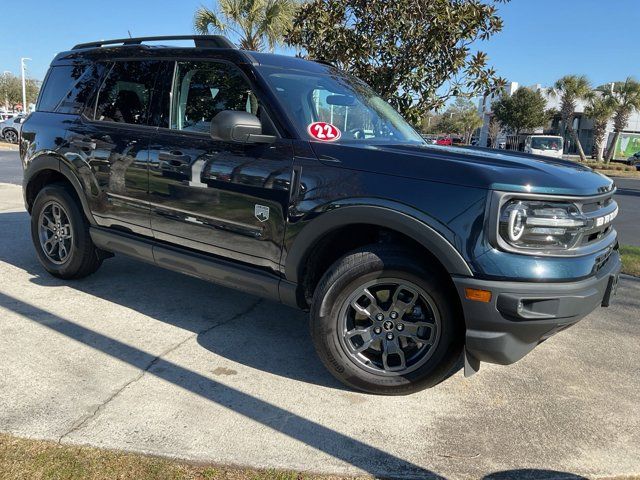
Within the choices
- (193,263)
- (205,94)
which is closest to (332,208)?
(193,263)

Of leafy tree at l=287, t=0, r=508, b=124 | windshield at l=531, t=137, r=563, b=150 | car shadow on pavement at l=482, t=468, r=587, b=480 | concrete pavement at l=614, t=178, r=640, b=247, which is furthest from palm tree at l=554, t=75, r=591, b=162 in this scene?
car shadow on pavement at l=482, t=468, r=587, b=480

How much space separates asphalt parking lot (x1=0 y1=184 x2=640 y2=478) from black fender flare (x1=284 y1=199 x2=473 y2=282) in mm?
816

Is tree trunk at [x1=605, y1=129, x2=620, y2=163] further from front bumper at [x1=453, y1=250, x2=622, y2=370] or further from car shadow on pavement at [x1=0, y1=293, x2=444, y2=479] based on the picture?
car shadow on pavement at [x1=0, y1=293, x2=444, y2=479]

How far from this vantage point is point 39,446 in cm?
249

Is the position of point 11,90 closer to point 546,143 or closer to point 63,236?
point 546,143

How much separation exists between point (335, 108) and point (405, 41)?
8.73ft

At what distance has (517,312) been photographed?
2.62 metres

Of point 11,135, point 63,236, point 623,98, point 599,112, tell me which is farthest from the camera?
point 623,98

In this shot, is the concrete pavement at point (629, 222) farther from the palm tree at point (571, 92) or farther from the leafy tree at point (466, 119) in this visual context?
the leafy tree at point (466, 119)

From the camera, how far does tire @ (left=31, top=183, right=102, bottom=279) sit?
4633mm

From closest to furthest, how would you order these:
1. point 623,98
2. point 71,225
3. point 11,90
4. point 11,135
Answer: point 71,225
point 11,135
point 623,98
point 11,90

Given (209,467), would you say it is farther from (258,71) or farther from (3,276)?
(3,276)

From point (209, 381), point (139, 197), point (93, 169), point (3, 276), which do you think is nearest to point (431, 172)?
point (209, 381)

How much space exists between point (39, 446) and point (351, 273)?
175 centimetres
